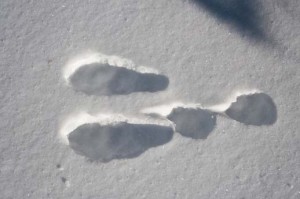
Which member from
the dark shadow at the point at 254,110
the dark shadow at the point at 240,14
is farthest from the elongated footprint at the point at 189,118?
the dark shadow at the point at 240,14

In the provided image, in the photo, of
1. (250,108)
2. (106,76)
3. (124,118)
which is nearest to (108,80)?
(106,76)

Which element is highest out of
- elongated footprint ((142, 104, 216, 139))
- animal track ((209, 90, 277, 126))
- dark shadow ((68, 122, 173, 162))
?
animal track ((209, 90, 277, 126))

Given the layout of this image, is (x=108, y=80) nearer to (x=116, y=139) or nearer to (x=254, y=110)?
(x=116, y=139)

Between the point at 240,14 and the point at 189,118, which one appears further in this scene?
the point at 240,14

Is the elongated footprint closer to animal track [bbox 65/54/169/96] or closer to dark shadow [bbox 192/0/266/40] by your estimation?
animal track [bbox 65/54/169/96]

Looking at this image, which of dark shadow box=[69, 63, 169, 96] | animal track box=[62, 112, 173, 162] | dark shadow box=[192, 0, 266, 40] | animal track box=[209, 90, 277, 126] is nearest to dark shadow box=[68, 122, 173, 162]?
animal track box=[62, 112, 173, 162]

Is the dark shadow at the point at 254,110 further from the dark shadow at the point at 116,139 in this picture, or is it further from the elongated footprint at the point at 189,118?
the dark shadow at the point at 116,139
